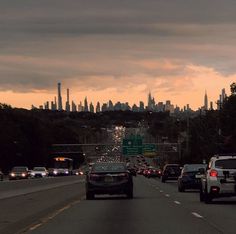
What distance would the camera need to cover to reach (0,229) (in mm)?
18891

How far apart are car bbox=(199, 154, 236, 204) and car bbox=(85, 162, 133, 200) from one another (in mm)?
5626

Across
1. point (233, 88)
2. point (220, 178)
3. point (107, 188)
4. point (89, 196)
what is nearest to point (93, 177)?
point (107, 188)

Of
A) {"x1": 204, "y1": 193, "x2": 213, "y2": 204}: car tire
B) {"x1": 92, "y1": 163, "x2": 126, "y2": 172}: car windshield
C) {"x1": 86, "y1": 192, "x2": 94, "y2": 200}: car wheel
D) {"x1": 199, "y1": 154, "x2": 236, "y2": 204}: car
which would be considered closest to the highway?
{"x1": 204, "y1": 193, "x2": 213, "y2": 204}: car tire

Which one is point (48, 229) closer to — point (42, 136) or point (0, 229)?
point (0, 229)

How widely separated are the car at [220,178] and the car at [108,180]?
221 inches

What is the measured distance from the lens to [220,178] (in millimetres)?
28281

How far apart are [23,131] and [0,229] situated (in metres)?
129

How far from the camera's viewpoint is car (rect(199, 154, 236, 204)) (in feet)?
92.2

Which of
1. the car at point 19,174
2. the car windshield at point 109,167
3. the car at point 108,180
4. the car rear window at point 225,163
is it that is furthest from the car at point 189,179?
the car at point 19,174

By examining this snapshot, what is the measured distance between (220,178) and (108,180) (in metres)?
7.15

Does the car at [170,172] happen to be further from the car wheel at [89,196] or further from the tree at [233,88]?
the tree at [233,88]

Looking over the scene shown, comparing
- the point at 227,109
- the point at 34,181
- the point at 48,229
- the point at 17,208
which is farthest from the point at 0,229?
the point at 227,109

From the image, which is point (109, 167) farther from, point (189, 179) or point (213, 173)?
point (189, 179)

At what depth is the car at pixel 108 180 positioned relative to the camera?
33.8 meters
